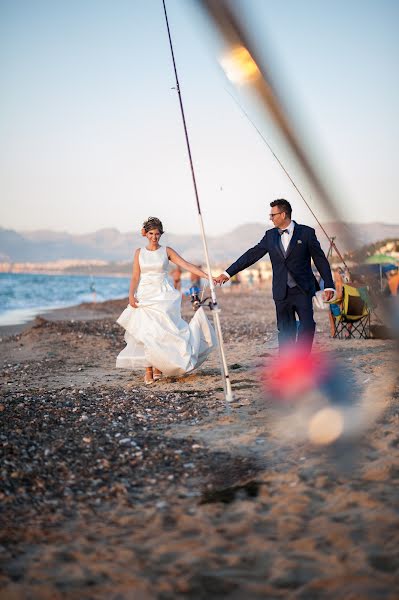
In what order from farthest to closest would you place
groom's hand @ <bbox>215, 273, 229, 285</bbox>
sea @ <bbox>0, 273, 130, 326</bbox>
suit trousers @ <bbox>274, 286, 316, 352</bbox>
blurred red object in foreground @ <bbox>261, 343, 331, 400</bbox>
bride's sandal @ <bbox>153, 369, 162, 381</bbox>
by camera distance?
1. sea @ <bbox>0, 273, 130, 326</bbox>
2. bride's sandal @ <bbox>153, 369, 162, 381</bbox>
3. suit trousers @ <bbox>274, 286, 316, 352</bbox>
4. groom's hand @ <bbox>215, 273, 229, 285</bbox>
5. blurred red object in foreground @ <bbox>261, 343, 331, 400</bbox>

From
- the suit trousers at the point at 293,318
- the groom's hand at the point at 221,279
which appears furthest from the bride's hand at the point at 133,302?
the suit trousers at the point at 293,318

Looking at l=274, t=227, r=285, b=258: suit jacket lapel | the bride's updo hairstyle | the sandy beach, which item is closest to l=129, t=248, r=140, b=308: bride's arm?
the bride's updo hairstyle

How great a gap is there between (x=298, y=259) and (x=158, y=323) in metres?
2.46

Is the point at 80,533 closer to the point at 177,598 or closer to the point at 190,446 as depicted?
the point at 177,598

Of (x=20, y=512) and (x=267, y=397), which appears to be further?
(x=267, y=397)

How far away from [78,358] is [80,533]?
878cm

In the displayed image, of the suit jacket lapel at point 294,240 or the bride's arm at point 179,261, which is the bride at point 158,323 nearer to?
the bride's arm at point 179,261

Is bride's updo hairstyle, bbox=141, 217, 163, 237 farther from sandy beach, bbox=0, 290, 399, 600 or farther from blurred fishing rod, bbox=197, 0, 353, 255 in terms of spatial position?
blurred fishing rod, bbox=197, 0, 353, 255

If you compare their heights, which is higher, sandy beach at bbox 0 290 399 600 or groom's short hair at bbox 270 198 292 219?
groom's short hair at bbox 270 198 292 219

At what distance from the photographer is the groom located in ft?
26.1

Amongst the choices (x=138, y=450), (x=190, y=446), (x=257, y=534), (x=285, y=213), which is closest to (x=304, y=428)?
(x=190, y=446)

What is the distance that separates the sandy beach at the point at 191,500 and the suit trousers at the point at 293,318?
44.6 inches

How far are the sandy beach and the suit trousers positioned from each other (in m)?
1.13

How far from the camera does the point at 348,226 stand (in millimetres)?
1732
